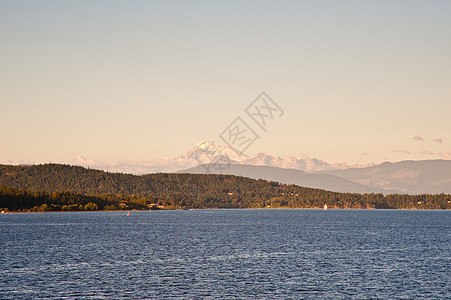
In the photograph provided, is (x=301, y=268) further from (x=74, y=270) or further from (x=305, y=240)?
(x=305, y=240)

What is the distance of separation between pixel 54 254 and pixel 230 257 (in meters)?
36.7

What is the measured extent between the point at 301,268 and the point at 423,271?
67.6 ft

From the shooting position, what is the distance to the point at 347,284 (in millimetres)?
82688

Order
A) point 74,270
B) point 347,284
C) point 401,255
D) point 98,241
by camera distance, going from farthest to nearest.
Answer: point 98,241 → point 401,255 → point 74,270 → point 347,284

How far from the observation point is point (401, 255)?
12100 cm

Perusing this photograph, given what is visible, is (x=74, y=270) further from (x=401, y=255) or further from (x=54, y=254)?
(x=401, y=255)

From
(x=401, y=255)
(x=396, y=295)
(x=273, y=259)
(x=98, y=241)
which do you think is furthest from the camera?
(x=98, y=241)

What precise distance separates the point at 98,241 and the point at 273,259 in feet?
197

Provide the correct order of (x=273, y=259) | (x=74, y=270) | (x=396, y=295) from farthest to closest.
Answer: (x=273, y=259) → (x=74, y=270) → (x=396, y=295)

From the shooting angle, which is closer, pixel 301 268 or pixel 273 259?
pixel 301 268

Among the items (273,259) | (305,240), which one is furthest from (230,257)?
(305,240)

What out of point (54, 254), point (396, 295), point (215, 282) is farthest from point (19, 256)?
point (396, 295)

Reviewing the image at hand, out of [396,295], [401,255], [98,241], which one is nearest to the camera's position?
[396,295]

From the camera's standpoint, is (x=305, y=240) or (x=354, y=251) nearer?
(x=354, y=251)
